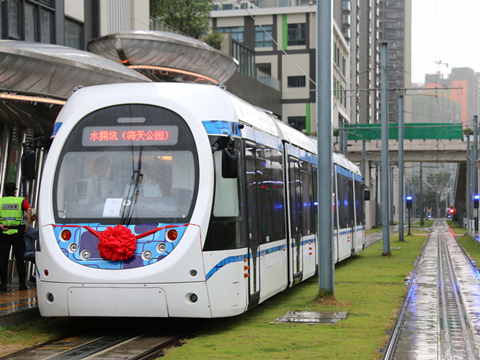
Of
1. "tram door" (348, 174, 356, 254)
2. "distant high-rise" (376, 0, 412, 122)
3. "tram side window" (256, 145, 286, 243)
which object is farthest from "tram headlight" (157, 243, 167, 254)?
"distant high-rise" (376, 0, 412, 122)

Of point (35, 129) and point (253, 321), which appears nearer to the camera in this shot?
point (253, 321)

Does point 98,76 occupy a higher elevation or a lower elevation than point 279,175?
higher

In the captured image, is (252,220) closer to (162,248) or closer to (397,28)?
(162,248)

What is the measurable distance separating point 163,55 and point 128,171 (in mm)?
14089

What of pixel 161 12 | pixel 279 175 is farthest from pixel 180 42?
pixel 161 12

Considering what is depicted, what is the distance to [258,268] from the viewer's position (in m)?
11.1

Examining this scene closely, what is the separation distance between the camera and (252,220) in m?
10.9

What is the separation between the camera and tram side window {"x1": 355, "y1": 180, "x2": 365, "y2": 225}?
25.3 meters

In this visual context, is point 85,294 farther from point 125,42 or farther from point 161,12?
point 161,12

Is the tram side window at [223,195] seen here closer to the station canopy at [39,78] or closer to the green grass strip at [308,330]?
the green grass strip at [308,330]

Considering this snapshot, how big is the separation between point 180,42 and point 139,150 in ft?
46.3

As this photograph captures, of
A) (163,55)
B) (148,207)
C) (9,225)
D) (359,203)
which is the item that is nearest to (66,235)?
(148,207)

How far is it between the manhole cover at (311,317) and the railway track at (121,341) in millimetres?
1212

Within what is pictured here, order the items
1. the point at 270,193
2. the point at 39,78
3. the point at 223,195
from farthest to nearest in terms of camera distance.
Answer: the point at 39,78 < the point at 270,193 < the point at 223,195
